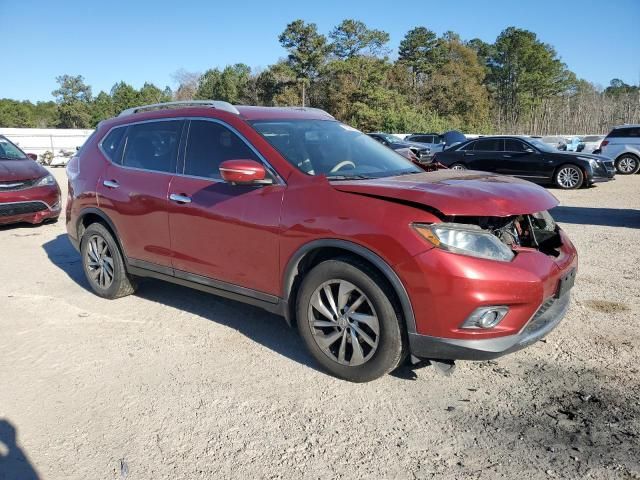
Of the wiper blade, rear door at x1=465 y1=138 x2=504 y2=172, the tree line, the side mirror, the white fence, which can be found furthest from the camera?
the tree line

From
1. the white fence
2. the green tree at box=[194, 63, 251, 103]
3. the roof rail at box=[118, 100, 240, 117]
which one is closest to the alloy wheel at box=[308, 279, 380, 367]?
the roof rail at box=[118, 100, 240, 117]

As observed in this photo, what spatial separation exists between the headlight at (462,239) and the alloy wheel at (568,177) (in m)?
12.6

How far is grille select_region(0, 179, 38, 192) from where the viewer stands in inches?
332

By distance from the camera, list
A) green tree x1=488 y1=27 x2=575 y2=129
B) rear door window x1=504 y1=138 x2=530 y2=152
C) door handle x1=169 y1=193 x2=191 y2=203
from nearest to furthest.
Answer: door handle x1=169 y1=193 x2=191 y2=203
rear door window x1=504 y1=138 x2=530 y2=152
green tree x1=488 y1=27 x2=575 y2=129

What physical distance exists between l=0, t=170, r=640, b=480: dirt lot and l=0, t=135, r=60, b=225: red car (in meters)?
4.19

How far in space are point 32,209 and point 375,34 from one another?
52427 millimetres

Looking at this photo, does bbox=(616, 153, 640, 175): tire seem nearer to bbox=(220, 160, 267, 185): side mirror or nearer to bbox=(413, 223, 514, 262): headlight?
bbox=(413, 223, 514, 262): headlight

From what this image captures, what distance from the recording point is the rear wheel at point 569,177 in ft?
46.2

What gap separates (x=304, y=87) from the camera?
53000 mm

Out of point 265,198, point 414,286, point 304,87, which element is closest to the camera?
point 414,286

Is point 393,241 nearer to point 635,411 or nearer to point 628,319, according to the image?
point 635,411

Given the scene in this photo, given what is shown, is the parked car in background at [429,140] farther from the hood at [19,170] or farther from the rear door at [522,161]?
the hood at [19,170]

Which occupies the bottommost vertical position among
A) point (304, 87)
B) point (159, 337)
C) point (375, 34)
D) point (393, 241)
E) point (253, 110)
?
point (159, 337)

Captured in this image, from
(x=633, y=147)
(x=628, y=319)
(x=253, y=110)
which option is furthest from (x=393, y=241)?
(x=633, y=147)
